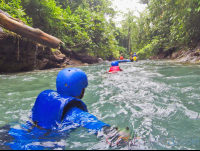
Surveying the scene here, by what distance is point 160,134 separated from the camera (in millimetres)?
1785

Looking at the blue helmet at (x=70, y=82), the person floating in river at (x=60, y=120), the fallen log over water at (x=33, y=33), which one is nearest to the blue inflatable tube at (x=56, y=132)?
the person floating in river at (x=60, y=120)

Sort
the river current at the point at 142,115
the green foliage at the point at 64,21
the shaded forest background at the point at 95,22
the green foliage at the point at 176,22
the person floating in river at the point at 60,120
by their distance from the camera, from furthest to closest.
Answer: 1. the green foliage at the point at 64,21
2. the shaded forest background at the point at 95,22
3. the green foliage at the point at 176,22
4. the river current at the point at 142,115
5. the person floating in river at the point at 60,120

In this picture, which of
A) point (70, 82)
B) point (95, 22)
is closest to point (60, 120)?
point (70, 82)

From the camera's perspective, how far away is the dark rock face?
7.53 m

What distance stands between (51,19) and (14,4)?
3.15 m

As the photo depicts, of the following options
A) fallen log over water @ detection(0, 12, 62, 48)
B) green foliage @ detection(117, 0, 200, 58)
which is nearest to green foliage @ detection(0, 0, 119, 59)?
fallen log over water @ detection(0, 12, 62, 48)

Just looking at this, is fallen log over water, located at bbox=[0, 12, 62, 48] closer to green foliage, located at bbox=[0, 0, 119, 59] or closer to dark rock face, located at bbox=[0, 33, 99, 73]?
dark rock face, located at bbox=[0, 33, 99, 73]

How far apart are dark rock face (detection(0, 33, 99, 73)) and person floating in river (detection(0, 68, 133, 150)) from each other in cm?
681

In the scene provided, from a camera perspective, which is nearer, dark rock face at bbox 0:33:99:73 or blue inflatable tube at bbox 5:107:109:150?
blue inflatable tube at bbox 5:107:109:150

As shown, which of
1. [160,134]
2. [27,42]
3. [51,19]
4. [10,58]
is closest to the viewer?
[160,134]

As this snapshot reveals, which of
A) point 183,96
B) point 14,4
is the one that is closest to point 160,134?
point 183,96

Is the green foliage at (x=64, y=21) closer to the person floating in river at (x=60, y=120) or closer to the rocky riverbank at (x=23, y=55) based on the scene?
the rocky riverbank at (x=23, y=55)

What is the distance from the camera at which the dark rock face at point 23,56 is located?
7529 millimetres

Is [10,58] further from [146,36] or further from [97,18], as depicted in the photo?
[146,36]
